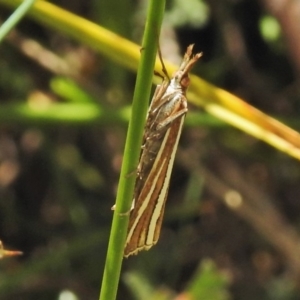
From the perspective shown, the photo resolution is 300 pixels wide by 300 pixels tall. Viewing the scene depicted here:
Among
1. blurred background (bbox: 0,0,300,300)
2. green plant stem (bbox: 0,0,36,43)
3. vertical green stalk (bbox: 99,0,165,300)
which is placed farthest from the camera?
blurred background (bbox: 0,0,300,300)

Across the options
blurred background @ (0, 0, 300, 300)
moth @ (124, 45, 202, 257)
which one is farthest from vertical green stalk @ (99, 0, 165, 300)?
blurred background @ (0, 0, 300, 300)

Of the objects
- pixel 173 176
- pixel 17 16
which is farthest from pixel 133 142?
pixel 173 176

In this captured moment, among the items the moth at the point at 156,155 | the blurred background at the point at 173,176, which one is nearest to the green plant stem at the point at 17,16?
the moth at the point at 156,155

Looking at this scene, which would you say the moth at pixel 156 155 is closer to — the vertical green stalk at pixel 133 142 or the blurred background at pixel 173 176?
the vertical green stalk at pixel 133 142

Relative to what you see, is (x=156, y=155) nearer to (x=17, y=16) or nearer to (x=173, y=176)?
(x=17, y=16)

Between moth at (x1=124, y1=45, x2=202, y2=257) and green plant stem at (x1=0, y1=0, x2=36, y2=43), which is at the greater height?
green plant stem at (x1=0, y1=0, x2=36, y2=43)

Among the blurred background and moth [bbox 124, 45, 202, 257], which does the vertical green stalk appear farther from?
the blurred background
